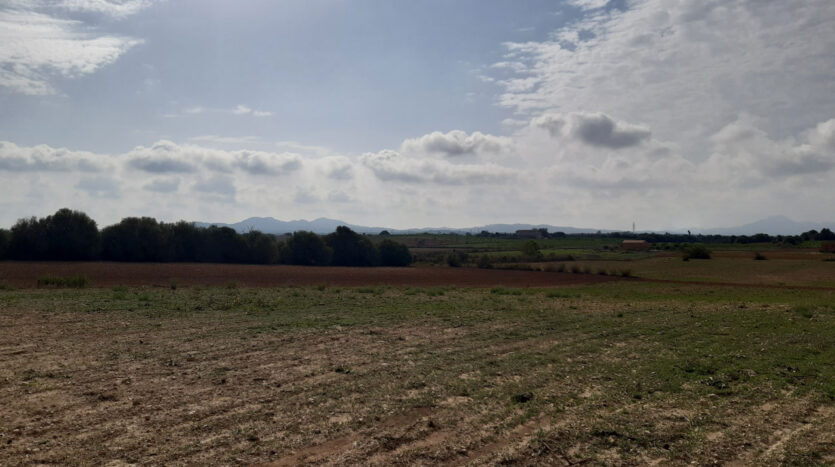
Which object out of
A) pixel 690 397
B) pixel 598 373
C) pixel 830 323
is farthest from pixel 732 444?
pixel 830 323

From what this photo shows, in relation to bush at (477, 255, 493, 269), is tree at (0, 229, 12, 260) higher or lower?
higher

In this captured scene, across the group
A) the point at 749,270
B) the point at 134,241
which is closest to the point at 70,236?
the point at 134,241

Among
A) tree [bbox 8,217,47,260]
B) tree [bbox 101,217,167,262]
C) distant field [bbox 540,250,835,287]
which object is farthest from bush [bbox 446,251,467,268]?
tree [bbox 8,217,47,260]

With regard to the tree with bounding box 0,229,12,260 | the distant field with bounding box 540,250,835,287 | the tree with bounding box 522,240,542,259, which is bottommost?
the distant field with bounding box 540,250,835,287

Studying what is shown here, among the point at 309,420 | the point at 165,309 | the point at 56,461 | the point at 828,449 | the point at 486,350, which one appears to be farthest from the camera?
the point at 165,309

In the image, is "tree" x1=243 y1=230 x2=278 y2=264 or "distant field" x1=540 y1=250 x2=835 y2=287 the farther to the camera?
"tree" x1=243 y1=230 x2=278 y2=264

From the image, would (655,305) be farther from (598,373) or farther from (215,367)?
(215,367)

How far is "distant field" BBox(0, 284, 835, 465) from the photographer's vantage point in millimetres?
6934

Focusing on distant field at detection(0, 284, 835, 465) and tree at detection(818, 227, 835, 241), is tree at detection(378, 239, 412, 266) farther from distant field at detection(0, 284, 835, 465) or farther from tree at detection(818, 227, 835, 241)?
tree at detection(818, 227, 835, 241)

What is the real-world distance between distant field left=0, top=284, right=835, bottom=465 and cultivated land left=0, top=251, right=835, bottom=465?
0.15 ft

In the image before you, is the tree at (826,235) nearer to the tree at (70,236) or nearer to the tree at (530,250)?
the tree at (530,250)

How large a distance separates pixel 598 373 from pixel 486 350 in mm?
3511

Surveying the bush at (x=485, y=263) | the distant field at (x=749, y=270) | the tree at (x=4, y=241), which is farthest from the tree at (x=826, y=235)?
the tree at (x=4, y=241)

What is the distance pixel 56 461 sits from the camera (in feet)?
20.9
